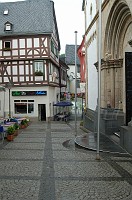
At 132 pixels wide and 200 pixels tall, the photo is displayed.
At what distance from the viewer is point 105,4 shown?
1568 cm

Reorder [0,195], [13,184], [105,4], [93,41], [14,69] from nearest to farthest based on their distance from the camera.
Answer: [0,195] → [13,184] → [105,4] → [93,41] → [14,69]

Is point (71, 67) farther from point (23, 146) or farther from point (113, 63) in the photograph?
point (23, 146)

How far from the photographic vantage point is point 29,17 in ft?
108

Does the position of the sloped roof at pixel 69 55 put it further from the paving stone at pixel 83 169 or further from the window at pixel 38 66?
the paving stone at pixel 83 169

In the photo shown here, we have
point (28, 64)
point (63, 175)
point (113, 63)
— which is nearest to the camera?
point (63, 175)

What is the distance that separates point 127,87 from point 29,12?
2410 cm

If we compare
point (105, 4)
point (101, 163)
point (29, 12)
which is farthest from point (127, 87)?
point (29, 12)

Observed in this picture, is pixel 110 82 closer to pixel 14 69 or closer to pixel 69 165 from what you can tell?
pixel 69 165

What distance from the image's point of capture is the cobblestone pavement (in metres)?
6.24

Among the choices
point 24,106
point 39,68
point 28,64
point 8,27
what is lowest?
point 24,106

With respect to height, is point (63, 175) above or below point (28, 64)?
below

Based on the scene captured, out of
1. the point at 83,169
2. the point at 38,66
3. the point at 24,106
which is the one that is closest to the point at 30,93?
the point at 24,106

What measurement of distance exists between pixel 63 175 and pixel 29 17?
2801cm

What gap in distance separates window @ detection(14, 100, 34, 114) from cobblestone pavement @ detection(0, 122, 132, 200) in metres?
20.0
